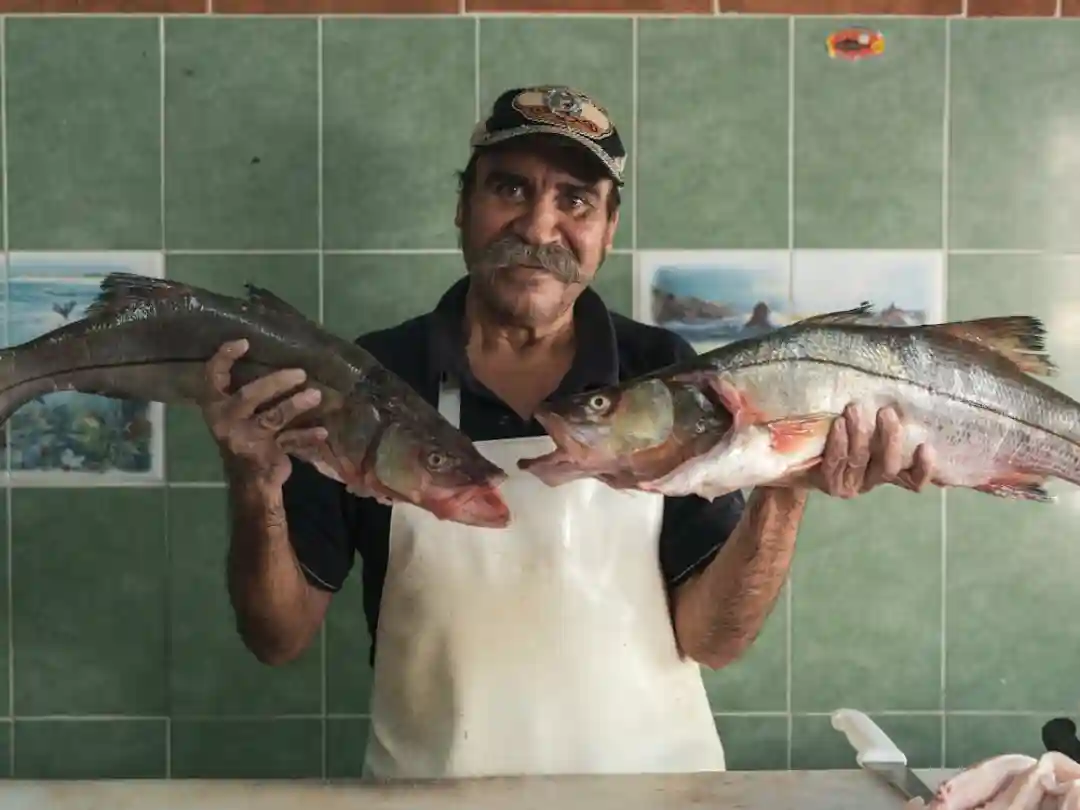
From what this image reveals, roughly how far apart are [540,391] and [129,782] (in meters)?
0.88

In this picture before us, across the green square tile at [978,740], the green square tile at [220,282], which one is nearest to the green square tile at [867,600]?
the green square tile at [978,740]

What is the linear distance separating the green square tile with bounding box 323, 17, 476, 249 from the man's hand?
112 cm

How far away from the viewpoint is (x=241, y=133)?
2.21 m

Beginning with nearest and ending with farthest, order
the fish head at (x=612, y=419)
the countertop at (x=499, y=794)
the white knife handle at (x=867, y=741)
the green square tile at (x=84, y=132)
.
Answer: the fish head at (x=612, y=419) → the countertop at (x=499, y=794) → the white knife handle at (x=867, y=741) → the green square tile at (x=84, y=132)

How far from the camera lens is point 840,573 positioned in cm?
226

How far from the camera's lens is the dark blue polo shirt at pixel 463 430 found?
1757 mm

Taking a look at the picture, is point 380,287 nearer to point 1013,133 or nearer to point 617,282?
point 617,282

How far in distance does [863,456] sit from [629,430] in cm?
32

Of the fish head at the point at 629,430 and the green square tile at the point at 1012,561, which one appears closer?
the fish head at the point at 629,430

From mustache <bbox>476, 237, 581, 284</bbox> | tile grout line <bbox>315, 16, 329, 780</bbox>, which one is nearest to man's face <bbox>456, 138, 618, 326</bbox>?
mustache <bbox>476, 237, 581, 284</bbox>

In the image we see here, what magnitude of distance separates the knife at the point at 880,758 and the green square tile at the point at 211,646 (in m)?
1.07

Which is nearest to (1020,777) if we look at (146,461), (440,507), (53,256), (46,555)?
(440,507)

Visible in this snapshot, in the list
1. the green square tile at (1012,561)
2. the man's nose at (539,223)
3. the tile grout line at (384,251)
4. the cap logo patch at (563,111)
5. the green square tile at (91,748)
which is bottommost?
the green square tile at (91,748)

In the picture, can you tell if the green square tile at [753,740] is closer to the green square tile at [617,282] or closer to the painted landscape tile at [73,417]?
the green square tile at [617,282]
